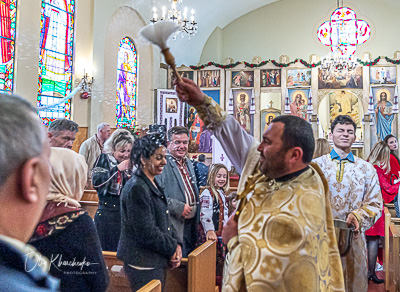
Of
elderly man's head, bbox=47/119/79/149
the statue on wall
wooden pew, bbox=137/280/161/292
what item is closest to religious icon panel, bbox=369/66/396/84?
the statue on wall

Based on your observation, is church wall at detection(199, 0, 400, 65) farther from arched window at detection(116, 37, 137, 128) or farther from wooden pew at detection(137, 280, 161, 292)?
wooden pew at detection(137, 280, 161, 292)

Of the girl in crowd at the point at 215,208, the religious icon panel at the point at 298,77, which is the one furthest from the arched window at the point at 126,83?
the girl in crowd at the point at 215,208

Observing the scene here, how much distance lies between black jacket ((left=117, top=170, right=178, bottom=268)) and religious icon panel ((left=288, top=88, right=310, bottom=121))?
1233 cm

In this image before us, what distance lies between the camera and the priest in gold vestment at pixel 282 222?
157 cm

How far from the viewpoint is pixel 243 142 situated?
197 centimetres

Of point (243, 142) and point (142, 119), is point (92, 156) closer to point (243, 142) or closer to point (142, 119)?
point (243, 142)

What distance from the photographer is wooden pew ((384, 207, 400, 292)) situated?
140 inches

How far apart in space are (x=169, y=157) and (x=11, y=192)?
294 cm

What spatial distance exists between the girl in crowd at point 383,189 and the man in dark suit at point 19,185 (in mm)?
4598

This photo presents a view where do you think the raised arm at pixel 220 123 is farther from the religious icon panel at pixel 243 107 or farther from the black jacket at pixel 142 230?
the religious icon panel at pixel 243 107

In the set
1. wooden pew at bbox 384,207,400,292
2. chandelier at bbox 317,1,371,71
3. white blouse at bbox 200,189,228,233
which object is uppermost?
chandelier at bbox 317,1,371,71

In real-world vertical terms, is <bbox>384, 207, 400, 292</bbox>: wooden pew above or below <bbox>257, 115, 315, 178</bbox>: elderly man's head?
below

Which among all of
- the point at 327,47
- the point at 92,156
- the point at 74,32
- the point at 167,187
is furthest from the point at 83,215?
the point at 327,47

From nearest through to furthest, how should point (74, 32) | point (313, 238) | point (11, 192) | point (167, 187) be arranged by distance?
point (11, 192) → point (313, 238) → point (167, 187) → point (74, 32)
